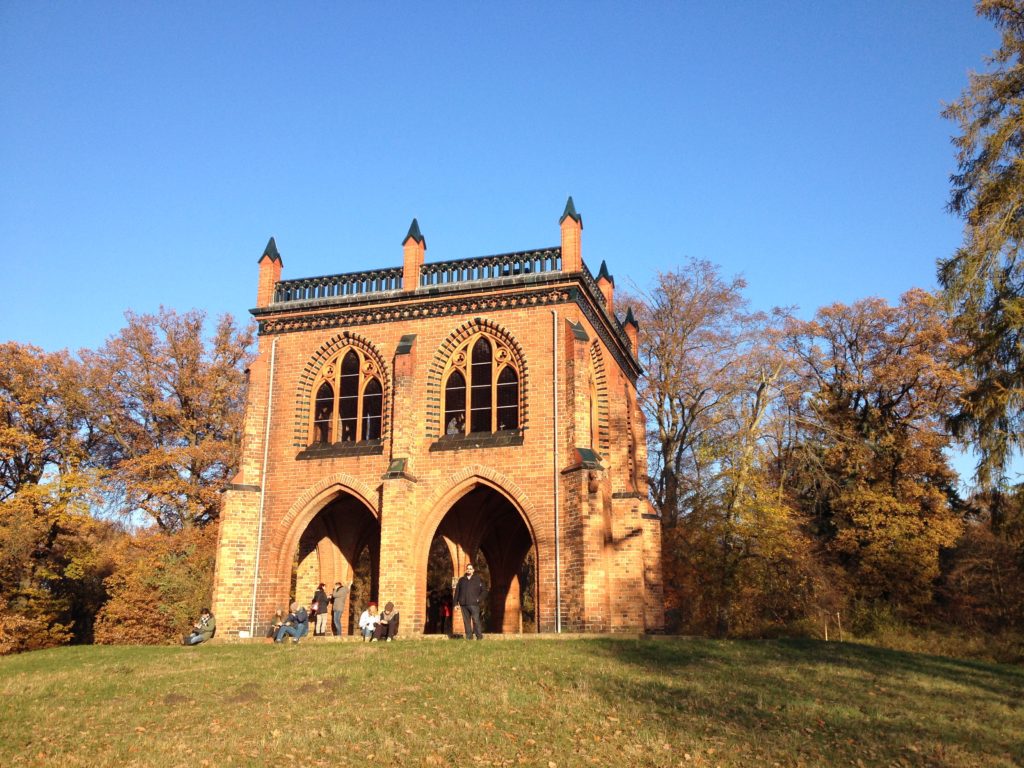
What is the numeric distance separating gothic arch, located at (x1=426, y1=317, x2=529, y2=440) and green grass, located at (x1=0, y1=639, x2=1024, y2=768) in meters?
7.86

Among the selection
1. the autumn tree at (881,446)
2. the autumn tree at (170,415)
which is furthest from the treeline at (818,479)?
the autumn tree at (170,415)

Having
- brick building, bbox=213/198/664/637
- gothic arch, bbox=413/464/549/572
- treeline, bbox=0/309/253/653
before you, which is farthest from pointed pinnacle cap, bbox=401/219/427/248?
treeline, bbox=0/309/253/653

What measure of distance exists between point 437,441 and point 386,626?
5.46m

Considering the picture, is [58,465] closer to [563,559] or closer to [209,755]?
[563,559]

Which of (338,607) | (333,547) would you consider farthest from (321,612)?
(333,547)

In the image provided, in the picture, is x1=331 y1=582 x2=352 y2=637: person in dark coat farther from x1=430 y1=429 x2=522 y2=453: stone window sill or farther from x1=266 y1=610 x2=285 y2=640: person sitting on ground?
x1=430 y1=429 x2=522 y2=453: stone window sill

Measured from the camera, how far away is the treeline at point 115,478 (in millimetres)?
31641

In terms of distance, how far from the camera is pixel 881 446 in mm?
32562

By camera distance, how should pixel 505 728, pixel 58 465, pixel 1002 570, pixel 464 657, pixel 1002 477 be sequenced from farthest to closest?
pixel 58 465 → pixel 1002 570 → pixel 464 657 → pixel 1002 477 → pixel 505 728

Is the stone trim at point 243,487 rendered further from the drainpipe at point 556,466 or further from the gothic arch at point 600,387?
the gothic arch at point 600,387

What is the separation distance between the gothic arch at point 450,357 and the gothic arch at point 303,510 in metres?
2.55

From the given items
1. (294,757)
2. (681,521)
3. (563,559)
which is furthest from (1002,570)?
(294,757)

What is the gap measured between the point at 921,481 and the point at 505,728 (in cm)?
2610

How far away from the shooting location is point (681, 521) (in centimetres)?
3234
